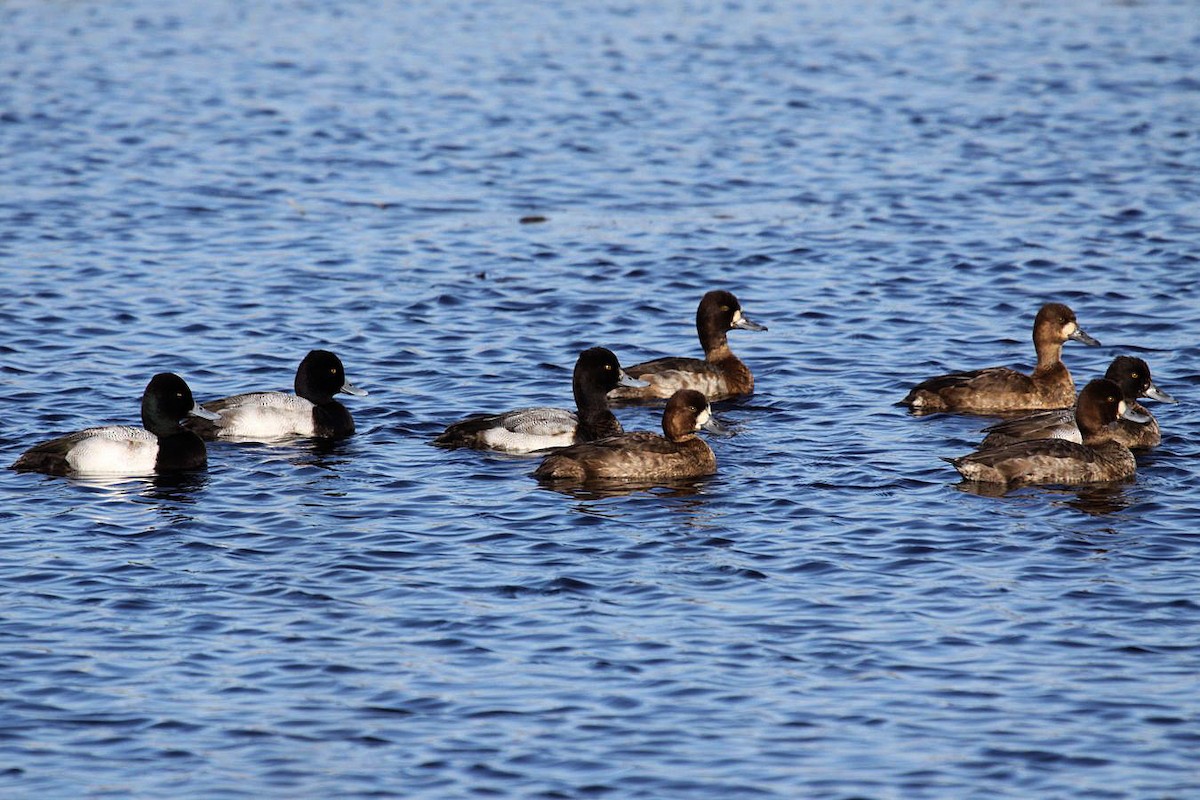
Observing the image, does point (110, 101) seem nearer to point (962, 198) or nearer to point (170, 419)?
point (962, 198)

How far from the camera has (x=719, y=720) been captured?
30.0 feet

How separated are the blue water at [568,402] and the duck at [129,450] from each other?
229mm

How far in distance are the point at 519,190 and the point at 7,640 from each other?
15546mm

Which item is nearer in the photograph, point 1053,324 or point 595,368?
point 595,368

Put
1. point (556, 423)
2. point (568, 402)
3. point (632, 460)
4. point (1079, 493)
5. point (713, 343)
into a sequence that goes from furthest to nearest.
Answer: point (713, 343) < point (568, 402) < point (556, 423) < point (632, 460) < point (1079, 493)

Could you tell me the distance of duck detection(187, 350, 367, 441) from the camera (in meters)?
14.5

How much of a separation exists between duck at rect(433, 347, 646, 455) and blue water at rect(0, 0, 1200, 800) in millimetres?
289

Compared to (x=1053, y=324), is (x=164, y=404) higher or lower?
higher

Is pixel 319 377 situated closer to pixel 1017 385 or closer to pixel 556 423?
pixel 556 423

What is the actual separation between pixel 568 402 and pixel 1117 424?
4697 millimetres

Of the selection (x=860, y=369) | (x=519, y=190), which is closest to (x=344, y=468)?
(x=860, y=369)

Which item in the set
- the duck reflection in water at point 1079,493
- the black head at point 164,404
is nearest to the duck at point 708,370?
the duck reflection in water at point 1079,493

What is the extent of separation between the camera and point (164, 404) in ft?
45.5

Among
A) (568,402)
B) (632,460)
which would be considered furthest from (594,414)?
(632,460)
